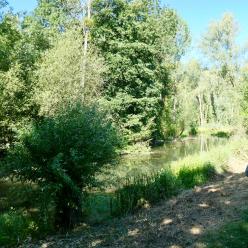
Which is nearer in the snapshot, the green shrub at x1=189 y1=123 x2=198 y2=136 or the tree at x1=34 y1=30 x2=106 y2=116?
the tree at x1=34 y1=30 x2=106 y2=116

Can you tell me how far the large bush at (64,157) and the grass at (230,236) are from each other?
3.68 m

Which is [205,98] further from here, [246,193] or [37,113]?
[246,193]

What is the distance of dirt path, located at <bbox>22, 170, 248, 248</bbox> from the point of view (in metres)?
7.09

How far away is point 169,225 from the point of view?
7.89 meters

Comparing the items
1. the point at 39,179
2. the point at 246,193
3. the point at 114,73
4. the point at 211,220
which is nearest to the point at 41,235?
the point at 39,179

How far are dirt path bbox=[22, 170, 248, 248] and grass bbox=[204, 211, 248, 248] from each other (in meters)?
0.22

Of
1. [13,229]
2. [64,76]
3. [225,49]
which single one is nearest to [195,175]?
[13,229]

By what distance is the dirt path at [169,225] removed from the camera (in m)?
7.09

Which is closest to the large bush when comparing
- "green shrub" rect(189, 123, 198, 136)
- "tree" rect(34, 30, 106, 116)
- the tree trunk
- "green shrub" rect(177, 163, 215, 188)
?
the tree trunk

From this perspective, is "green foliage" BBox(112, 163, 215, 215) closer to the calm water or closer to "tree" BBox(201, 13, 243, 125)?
the calm water

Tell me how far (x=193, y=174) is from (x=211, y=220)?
7.20m

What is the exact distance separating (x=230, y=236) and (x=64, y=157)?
4.49 metres

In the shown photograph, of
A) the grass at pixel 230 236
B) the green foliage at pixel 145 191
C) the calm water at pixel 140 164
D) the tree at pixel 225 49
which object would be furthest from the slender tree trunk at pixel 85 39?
the tree at pixel 225 49

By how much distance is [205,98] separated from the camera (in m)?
73.1
